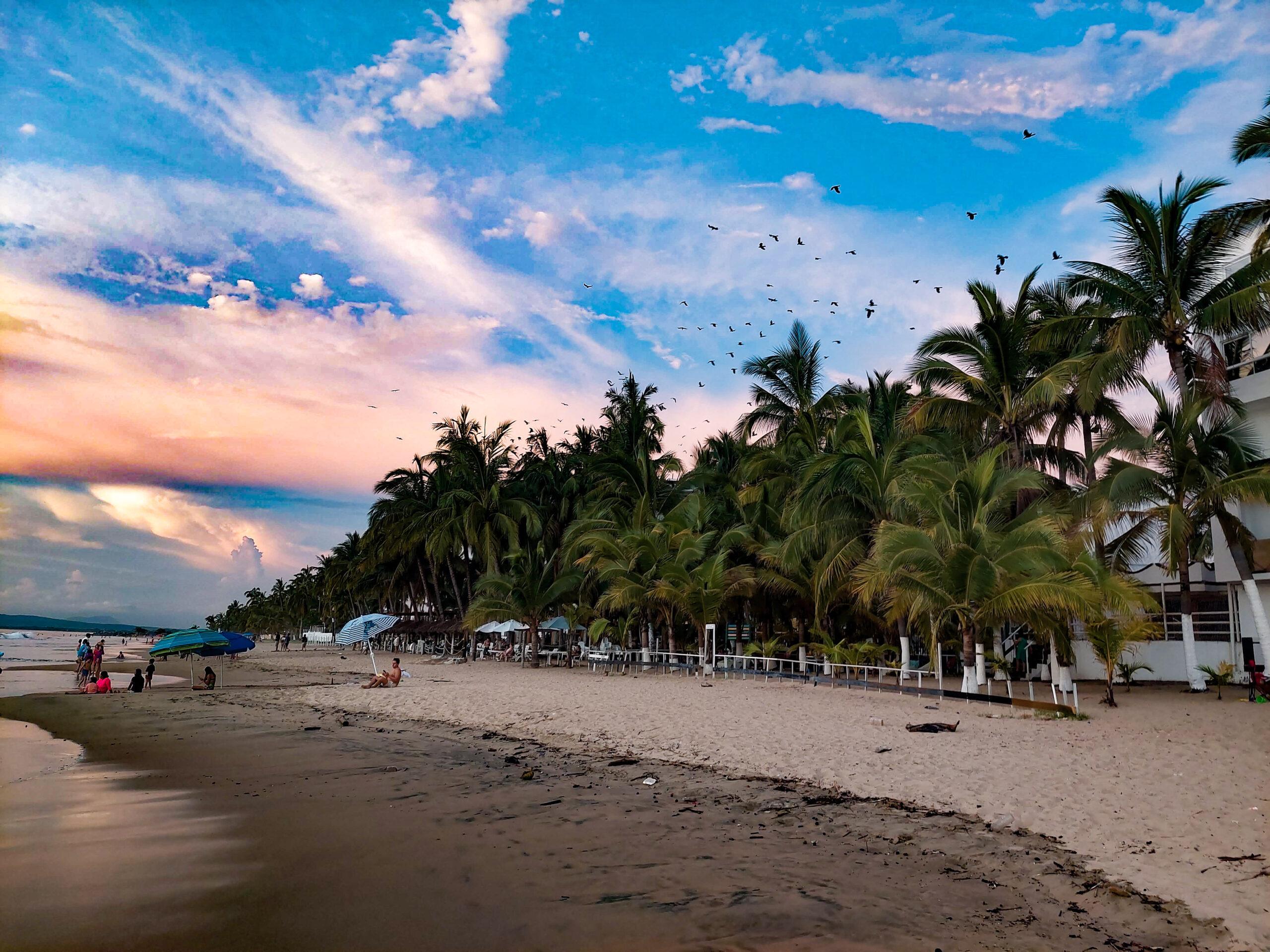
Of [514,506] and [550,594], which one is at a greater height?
[514,506]

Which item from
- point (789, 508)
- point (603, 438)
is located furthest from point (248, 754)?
point (603, 438)

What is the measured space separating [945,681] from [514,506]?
23068 mm

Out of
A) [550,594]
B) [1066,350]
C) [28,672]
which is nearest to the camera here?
[1066,350]

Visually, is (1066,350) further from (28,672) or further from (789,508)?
(28,672)

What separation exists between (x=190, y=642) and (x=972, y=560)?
2040 cm

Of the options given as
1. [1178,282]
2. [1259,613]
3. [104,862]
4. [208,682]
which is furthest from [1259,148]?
[208,682]

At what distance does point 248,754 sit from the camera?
1161cm

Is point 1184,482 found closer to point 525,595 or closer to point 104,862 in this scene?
point 104,862

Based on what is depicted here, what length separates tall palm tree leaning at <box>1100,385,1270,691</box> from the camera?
53.6 feet

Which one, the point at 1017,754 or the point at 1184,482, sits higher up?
the point at 1184,482

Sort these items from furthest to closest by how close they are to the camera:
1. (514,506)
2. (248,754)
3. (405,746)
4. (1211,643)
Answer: (514,506)
(1211,643)
(405,746)
(248,754)

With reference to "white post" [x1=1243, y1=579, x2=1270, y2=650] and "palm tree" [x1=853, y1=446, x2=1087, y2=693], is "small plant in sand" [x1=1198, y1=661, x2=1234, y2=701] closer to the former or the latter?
"white post" [x1=1243, y1=579, x2=1270, y2=650]

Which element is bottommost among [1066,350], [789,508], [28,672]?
[28,672]

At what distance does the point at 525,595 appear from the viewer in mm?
31156
